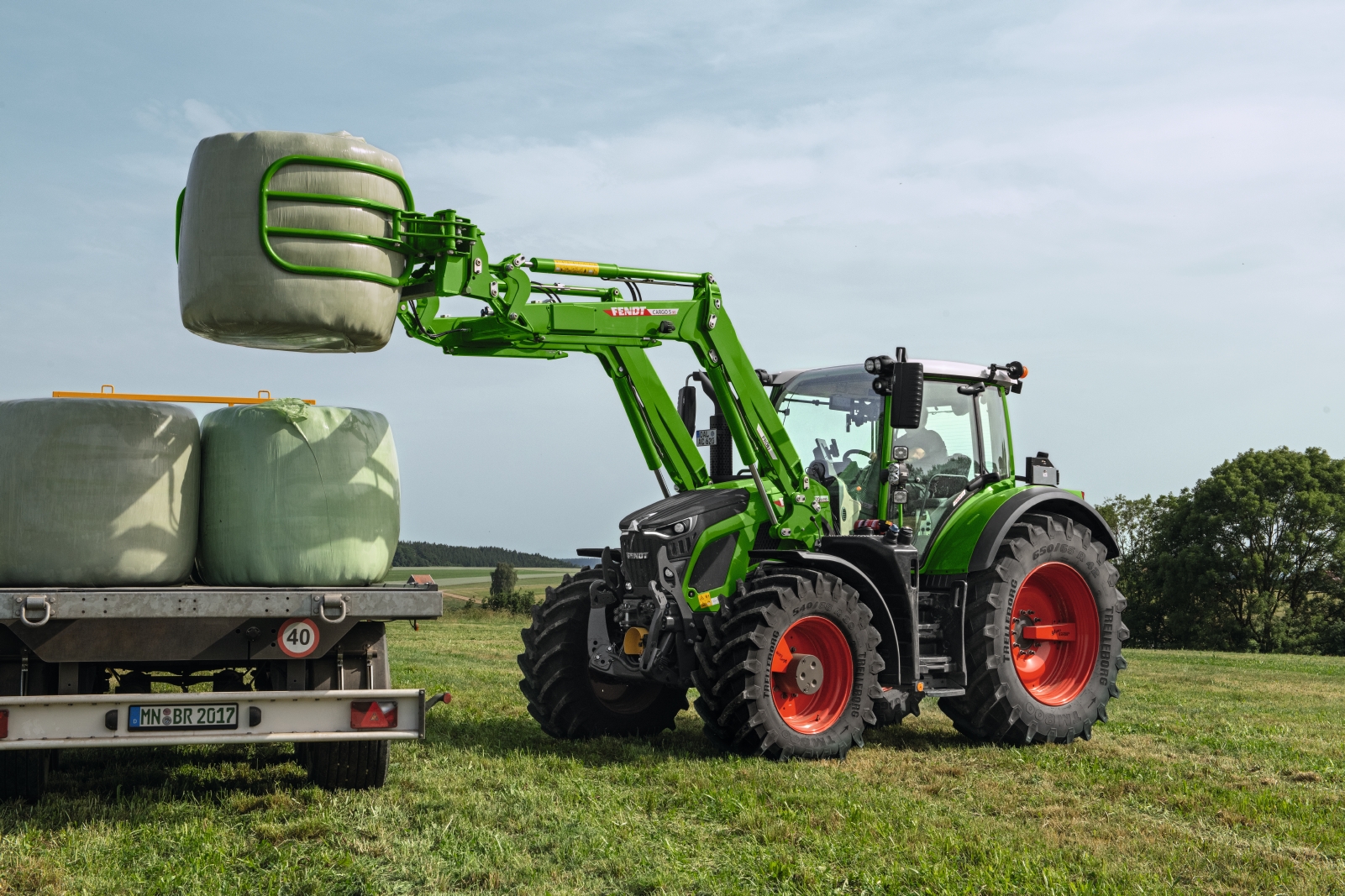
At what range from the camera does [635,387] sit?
8.33 meters

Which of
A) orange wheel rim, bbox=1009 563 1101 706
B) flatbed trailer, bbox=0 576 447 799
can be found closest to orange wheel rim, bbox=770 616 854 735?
orange wheel rim, bbox=1009 563 1101 706

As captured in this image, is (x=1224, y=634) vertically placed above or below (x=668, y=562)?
below

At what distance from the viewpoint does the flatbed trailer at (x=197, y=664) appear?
5254 millimetres

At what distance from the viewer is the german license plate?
17.5ft

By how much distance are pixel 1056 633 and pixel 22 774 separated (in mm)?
6787

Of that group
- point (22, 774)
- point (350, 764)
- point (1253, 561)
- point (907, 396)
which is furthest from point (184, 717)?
point (1253, 561)

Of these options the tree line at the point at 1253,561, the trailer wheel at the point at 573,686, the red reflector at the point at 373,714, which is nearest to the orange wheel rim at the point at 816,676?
the trailer wheel at the point at 573,686

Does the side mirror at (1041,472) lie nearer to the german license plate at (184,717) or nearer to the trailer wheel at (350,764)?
the trailer wheel at (350,764)

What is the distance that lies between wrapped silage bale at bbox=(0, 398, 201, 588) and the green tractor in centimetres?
167

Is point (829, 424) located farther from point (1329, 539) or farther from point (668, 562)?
point (1329, 539)

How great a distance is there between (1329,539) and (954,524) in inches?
1467

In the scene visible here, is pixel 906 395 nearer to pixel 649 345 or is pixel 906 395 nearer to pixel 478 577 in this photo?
pixel 649 345

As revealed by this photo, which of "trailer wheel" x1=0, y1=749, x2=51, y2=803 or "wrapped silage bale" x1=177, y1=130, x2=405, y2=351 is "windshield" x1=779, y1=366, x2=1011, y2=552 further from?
"trailer wheel" x1=0, y1=749, x2=51, y2=803

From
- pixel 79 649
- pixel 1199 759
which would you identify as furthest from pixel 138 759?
pixel 1199 759
